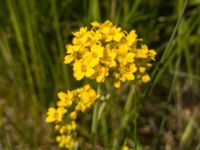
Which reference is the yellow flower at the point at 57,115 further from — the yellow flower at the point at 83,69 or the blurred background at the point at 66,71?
the blurred background at the point at 66,71

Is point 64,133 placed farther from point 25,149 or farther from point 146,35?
point 146,35

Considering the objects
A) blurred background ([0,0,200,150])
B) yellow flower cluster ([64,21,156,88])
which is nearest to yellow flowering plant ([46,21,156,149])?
yellow flower cluster ([64,21,156,88])

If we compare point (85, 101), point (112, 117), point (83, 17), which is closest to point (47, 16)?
point (83, 17)

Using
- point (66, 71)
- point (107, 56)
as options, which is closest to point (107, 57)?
point (107, 56)

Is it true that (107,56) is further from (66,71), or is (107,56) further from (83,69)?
(66,71)

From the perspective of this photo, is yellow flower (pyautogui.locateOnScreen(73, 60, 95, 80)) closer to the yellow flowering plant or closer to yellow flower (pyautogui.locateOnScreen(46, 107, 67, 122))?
the yellow flowering plant

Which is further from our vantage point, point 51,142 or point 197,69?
point 197,69

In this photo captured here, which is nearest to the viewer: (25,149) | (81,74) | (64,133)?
(81,74)
